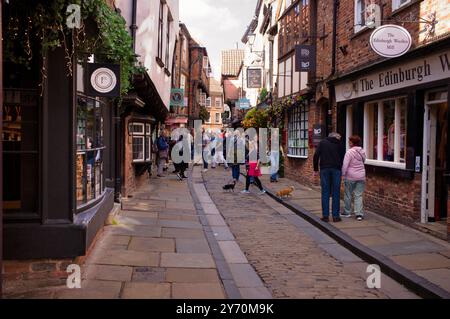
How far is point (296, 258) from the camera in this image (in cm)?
720

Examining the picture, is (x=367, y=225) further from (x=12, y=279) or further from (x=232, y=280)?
(x=12, y=279)

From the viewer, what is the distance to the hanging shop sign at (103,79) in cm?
662

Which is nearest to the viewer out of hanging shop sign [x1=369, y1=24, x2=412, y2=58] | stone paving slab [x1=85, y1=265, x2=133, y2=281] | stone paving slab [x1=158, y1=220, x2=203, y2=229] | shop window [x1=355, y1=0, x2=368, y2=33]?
stone paving slab [x1=85, y1=265, x2=133, y2=281]

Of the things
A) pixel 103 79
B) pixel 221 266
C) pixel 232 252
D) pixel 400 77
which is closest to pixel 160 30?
pixel 400 77

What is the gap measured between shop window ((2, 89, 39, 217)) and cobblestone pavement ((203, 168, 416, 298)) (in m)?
2.89

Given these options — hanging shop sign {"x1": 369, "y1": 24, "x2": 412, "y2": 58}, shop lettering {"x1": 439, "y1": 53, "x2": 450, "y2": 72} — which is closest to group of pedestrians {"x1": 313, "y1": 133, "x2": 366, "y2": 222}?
hanging shop sign {"x1": 369, "y1": 24, "x2": 412, "y2": 58}

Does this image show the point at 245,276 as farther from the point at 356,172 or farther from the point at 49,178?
the point at 356,172

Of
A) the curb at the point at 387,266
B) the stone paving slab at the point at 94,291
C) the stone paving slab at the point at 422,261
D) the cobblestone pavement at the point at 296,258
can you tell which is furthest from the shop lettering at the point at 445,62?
the stone paving slab at the point at 94,291

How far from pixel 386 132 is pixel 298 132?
682cm

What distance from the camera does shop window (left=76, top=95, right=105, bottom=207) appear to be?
20.7ft

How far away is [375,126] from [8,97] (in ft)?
26.2

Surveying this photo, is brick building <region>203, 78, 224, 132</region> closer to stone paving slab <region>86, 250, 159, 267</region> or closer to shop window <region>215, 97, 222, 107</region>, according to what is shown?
shop window <region>215, 97, 222, 107</region>

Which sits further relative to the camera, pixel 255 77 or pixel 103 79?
pixel 255 77
